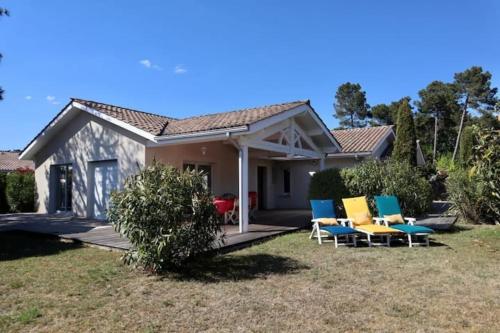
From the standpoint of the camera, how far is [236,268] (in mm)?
7516

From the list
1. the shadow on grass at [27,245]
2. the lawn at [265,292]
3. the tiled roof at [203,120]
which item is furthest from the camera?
the tiled roof at [203,120]

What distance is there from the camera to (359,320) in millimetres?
4691

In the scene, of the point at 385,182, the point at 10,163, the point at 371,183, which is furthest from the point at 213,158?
the point at 10,163

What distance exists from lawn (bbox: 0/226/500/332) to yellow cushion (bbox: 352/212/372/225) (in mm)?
1467

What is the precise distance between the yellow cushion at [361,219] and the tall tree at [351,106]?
4781cm

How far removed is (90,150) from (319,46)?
1203 cm

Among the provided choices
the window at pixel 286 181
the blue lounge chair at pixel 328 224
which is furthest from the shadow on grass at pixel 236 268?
the window at pixel 286 181

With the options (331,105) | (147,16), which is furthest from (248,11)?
(331,105)

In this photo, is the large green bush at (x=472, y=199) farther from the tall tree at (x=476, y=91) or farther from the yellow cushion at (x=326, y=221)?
the tall tree at (x=476, y=91)

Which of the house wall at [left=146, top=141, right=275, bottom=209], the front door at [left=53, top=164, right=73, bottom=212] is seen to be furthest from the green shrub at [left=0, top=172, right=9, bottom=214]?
the house wall at [left=146, top=141, right=275, bottom=209]

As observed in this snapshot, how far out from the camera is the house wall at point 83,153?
14.1 m

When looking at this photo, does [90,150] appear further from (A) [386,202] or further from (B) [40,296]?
(A) [386,202]

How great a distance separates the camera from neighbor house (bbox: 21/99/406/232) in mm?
11938

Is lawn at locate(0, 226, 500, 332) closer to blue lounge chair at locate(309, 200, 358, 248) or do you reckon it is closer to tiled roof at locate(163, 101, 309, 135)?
blue lounge chair at locate(309, 200, 358, 248)
